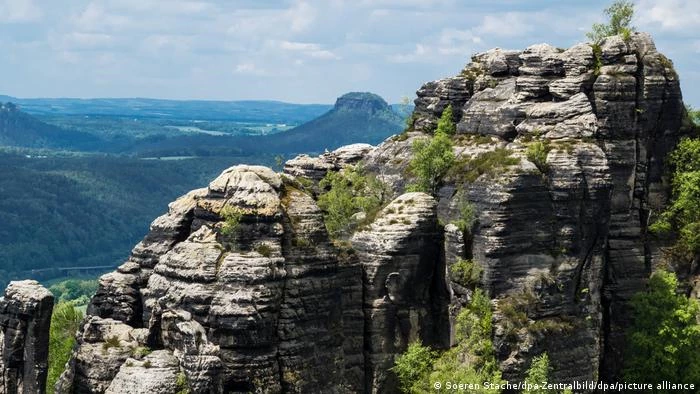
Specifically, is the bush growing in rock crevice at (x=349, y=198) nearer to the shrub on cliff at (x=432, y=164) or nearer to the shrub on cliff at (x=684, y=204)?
the shrub on cliff at (x=432, y=164)

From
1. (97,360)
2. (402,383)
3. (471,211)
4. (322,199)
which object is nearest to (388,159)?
(322,199)

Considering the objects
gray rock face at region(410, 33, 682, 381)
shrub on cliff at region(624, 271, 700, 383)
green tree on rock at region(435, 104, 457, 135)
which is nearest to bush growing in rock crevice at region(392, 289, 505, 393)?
gray rock face at region(410, 33, 682, 381)

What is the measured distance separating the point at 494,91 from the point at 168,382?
3403 centimetres

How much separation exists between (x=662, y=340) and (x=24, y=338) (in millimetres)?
39873

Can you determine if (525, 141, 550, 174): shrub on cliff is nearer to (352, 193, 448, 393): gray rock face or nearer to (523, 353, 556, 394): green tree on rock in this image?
(352, 193, 448, 393): gray rock face

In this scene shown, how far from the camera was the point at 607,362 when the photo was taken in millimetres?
82188

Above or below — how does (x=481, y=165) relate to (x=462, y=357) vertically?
above

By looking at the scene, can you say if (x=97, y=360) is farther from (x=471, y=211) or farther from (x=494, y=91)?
(x=494, y=91)

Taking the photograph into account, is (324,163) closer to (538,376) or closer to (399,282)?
(399,282)

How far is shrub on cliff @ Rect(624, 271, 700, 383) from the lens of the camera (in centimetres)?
8038

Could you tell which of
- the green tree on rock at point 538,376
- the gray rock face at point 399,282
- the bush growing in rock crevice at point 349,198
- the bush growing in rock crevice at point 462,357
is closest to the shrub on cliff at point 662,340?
the green tree on rock at point 538,376

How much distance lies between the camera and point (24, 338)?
70.2 m

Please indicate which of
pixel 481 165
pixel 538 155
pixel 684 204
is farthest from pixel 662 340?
pixel 481 165

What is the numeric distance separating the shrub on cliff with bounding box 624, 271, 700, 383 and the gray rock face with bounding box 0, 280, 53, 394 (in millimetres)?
36913
